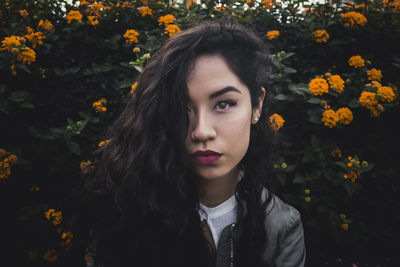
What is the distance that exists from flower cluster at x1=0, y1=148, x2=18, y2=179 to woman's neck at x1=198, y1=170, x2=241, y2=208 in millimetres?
1063

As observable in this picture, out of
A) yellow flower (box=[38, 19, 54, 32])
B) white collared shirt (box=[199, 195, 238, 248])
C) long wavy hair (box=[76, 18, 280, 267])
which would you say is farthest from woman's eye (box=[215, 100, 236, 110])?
yellow flower (box=[38, 19, 54, 32])

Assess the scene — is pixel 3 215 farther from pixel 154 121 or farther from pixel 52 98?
pixel 154 121

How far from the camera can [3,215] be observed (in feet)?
5.08

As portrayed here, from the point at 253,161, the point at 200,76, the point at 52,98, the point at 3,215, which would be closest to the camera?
the point at 200,76

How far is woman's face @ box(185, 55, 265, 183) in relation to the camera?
90 centimetres

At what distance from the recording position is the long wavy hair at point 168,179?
3.23ft

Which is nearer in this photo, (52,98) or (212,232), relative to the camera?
(212,232)

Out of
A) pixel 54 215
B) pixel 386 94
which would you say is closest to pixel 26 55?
pixel 54 215

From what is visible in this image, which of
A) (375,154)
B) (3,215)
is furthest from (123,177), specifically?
(375,154)

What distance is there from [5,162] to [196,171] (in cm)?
112

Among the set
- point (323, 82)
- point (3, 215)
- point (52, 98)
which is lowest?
point (3, 215)

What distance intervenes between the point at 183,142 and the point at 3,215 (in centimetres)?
140

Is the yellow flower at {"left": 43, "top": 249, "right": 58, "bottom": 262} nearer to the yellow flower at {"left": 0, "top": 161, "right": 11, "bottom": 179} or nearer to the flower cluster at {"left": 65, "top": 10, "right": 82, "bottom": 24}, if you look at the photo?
the yellow flower at {"left": 0, "top": 161, "right": 11, "bottom": 179}

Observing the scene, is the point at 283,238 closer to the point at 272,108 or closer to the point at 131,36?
the point at 272,108
